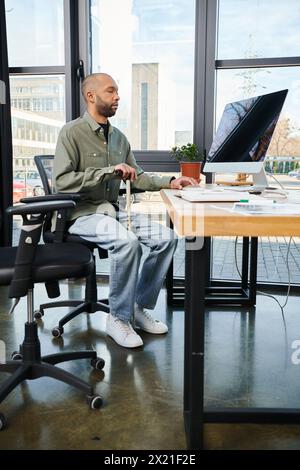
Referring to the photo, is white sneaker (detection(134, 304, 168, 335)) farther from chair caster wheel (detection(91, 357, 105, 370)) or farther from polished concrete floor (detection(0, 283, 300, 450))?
chair caster wheel (detection(91, 357, 105, 370))

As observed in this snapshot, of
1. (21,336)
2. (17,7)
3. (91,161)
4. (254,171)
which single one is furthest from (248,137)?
(17,7)

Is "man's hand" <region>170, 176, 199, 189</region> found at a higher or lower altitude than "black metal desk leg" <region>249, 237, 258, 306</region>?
higher

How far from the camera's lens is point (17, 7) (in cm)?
328

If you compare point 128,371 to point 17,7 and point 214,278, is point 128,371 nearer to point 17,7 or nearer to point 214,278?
point 214,278

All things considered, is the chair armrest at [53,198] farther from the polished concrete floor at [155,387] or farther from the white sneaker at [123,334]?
the polished concrete floor at [155,387]

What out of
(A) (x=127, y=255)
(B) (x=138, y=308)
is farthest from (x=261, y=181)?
(B) (x=138, y=308)

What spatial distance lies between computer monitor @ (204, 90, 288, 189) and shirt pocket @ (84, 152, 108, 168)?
0.58 meters

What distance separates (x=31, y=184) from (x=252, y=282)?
1.83 metres

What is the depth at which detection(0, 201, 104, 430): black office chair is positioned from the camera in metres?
1.54

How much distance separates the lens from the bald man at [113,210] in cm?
213

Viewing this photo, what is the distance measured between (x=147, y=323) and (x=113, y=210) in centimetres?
66

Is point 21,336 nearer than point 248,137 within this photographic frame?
No

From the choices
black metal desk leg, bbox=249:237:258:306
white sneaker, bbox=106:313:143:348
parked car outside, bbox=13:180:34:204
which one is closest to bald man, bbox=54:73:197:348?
white sneaker, bbox=106:313:143:348

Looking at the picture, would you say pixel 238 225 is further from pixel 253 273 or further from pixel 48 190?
pixel 253 273
